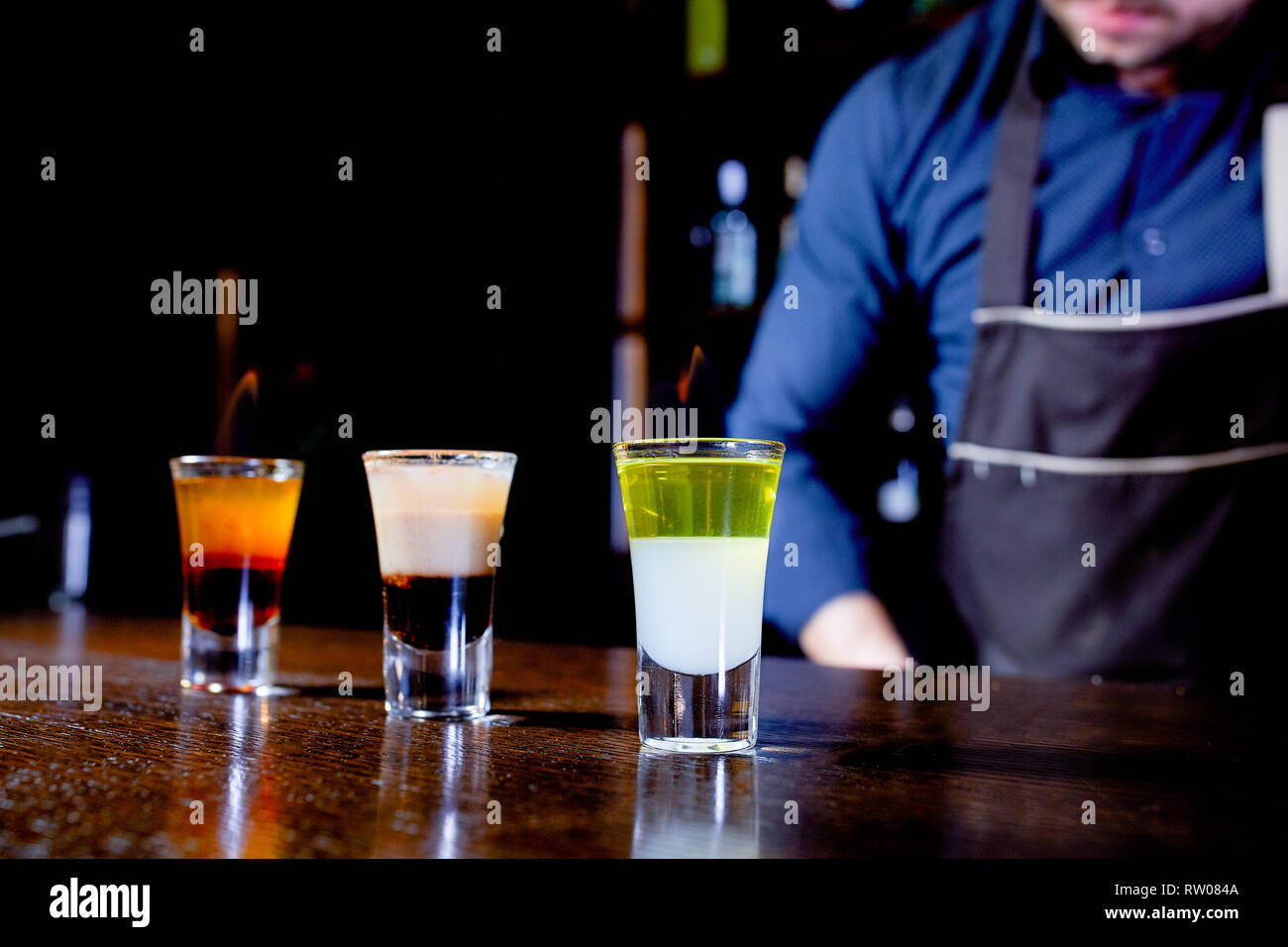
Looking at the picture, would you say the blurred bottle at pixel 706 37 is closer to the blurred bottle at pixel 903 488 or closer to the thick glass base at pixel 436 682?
the blurred bottle at pixel 903 488

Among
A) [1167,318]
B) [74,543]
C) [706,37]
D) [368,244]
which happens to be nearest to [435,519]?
[1167,318]

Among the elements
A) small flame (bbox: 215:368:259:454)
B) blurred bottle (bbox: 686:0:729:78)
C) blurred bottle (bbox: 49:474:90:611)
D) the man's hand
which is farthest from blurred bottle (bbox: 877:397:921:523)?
blurred bottle (bbox: 49:474:90:611)

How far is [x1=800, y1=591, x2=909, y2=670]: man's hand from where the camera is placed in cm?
251

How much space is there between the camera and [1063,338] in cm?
253

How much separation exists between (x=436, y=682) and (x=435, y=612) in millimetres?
68

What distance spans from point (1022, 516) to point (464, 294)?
2.07m

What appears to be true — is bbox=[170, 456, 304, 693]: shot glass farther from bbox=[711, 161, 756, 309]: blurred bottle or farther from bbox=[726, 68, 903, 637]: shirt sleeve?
bbox=[711, 161, 756, 309]: blurred bottle

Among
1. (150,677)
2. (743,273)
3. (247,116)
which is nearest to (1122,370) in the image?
(743,273)

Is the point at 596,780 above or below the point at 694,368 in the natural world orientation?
below

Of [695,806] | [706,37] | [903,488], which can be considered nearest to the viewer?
[695,806]

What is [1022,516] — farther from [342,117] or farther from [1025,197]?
[342,117]

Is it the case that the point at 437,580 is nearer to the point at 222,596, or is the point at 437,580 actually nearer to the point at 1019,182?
the point at 222,596

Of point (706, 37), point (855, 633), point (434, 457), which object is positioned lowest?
point (855, 633)
